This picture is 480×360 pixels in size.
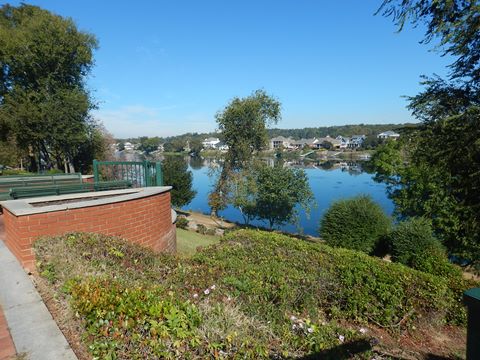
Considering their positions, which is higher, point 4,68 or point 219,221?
point 4,68

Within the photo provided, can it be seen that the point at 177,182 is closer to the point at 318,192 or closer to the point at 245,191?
the point at 245,191

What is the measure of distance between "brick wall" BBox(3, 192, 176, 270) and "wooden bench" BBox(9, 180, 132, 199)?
1086 millimetres

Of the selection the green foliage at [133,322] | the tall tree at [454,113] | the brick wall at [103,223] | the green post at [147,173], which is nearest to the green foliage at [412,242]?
the tall tree at [454,113]

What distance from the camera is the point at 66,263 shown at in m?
3.42

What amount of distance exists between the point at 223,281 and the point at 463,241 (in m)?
16.6

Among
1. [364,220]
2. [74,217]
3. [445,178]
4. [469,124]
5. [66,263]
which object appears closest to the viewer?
[66,263]

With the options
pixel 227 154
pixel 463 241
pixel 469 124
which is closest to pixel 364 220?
pixel 463 241

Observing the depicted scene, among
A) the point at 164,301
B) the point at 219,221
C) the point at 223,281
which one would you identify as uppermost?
the point at 164,301

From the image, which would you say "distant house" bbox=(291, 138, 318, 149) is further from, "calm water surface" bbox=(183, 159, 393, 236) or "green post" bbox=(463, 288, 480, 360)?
"green post" bbox=(463, 288, 480, 360)

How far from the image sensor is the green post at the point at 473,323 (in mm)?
1494

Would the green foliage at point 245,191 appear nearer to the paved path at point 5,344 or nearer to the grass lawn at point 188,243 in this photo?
the grass lawn at point 188,243

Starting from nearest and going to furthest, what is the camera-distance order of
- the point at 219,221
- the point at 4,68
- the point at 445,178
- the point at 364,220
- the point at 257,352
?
the point at 257,352 < the point at 445,178 < the point at 364,220 < the point at 4,68 < the point at 219,221

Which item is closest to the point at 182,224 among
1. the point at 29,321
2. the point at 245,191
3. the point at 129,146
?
the point at 245,191

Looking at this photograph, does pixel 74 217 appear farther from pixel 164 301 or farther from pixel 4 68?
pixel 4 68
